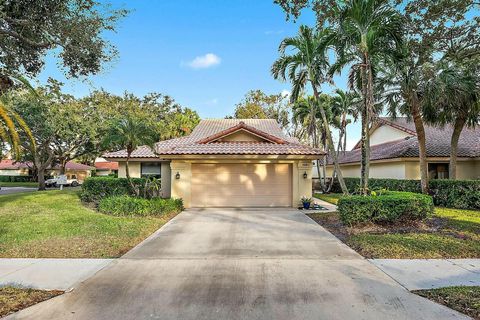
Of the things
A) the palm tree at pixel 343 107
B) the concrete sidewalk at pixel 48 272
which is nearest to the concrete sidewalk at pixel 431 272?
the concrete sidewalk at pixel 48 272

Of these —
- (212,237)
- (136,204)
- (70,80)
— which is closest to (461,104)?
(212,237)

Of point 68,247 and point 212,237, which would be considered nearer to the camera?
point 68,247

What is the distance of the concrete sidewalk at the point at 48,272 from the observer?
16.7 ft

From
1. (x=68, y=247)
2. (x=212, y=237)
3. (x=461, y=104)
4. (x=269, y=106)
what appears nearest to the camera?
(x=68, y=247)

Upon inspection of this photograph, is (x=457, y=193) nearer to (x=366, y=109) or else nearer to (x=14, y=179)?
(x=366, y=109)

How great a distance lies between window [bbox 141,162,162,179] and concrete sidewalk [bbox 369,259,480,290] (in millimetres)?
13572

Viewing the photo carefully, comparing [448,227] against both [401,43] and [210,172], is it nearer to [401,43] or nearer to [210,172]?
[401,43]

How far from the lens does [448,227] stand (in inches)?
377

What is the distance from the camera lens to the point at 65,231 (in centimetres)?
884

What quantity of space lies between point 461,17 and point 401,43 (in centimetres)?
174

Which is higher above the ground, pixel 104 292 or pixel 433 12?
pixel 433 12

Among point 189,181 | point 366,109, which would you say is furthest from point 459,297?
point 189,181

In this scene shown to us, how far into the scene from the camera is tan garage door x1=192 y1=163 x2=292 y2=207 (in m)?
15.3

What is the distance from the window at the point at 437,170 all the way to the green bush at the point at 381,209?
39.3 feet
